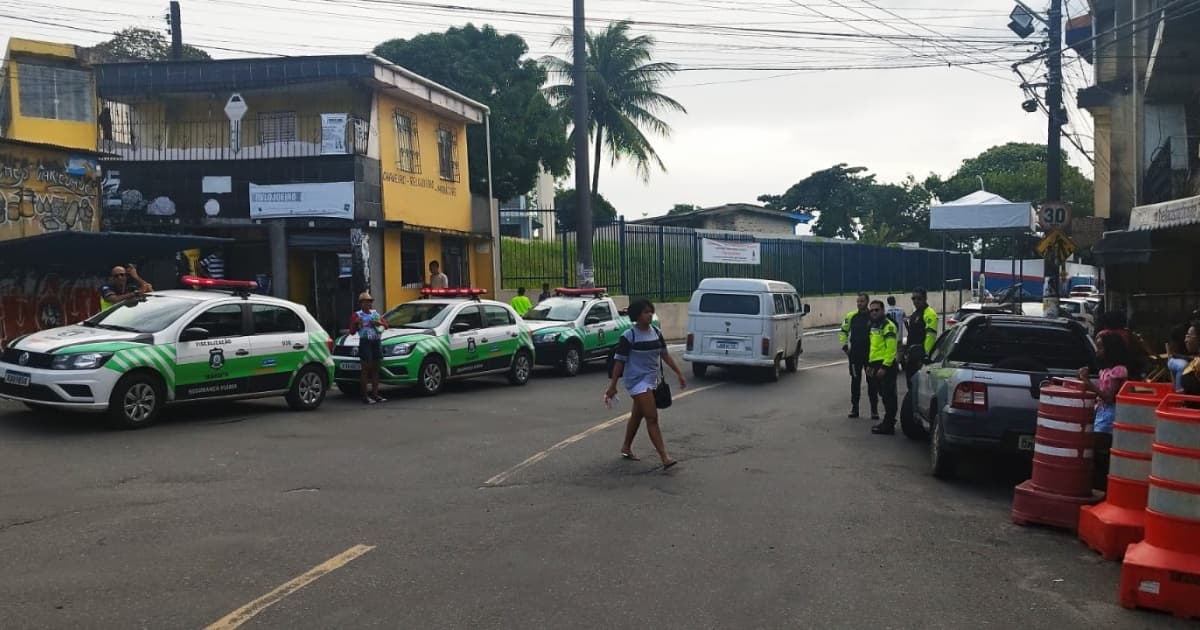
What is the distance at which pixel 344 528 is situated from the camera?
7.17 meters

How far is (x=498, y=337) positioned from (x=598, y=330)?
3787 mm

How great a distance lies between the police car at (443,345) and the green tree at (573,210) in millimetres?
6950

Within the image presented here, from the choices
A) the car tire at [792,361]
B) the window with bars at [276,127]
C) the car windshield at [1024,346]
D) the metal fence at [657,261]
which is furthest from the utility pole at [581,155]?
the car windshield at [1024,346]

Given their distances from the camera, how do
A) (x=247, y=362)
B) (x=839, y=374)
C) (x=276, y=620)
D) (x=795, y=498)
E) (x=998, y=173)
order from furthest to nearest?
(x=998, y=173) < (x=839, y=374) < (x=247, y=362) < (x=795, y=498) < (x=276, y=620)

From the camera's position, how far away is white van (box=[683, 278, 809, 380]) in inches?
748

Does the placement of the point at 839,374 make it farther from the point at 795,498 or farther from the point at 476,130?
the point at 476,130

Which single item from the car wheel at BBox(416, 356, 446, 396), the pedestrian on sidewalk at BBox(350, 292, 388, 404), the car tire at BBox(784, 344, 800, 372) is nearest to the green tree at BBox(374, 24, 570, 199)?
the car tire at BBox(784, 344, 800, 372)

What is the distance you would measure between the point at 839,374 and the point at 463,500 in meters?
14.6

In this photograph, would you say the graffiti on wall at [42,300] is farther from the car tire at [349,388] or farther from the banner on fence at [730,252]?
the banner on fence at [730,252]

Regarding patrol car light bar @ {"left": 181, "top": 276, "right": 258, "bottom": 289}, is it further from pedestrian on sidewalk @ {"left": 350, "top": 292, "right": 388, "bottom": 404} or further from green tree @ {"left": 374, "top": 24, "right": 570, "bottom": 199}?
green tree @ {"left": 374, "top": 24, "right": 570, "bottom": 199}

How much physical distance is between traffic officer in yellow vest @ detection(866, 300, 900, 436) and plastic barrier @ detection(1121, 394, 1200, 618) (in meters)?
6.87

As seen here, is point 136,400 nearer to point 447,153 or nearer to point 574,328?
point 574,328

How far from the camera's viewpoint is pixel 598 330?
2059 centimetres

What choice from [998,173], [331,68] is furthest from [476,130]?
[998,173]
